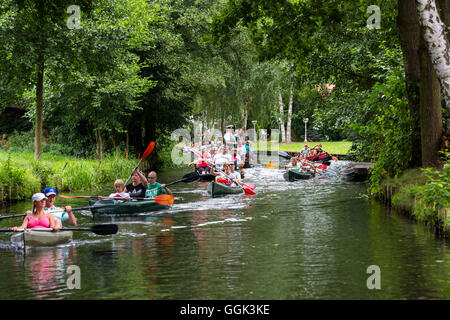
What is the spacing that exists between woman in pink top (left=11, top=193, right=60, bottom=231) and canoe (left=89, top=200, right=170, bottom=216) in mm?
3152

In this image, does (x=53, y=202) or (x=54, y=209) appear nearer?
(x=54, y=209)

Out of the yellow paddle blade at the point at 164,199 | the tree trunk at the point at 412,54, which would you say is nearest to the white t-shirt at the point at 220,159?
the yellow paddle blade at the point at 164,199

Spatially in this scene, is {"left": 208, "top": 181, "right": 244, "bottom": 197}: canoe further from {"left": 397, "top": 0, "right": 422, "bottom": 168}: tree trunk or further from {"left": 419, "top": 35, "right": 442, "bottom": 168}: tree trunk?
{"left": 419, "top": 35, "right": 442, "bottom": 168}: tree trunk

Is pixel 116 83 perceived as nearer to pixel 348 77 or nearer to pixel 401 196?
pixel 348 77

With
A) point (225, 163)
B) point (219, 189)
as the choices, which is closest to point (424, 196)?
point (219, 189)

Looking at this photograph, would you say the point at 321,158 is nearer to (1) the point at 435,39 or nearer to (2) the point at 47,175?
(2) the point at 47,175

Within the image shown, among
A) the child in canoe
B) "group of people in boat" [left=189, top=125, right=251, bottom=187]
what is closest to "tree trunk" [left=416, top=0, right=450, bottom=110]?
the child in canoe

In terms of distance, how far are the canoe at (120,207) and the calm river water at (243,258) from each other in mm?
232

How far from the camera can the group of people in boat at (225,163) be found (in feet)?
69.2

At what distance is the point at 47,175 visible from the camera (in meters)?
19.2

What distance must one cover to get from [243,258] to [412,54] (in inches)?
310

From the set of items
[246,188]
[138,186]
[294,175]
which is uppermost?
[138,186]

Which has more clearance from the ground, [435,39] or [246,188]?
[435,39]
